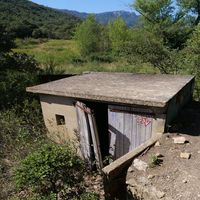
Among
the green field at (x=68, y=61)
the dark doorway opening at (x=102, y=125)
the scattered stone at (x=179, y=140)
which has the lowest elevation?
the green field at (x=68, y=61)

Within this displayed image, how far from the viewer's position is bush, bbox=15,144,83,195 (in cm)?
479

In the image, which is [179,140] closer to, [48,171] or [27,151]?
[48,171]

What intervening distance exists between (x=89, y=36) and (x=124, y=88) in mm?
25255

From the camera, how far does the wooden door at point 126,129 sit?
625 centimetres

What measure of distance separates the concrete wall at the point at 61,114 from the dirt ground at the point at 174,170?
Answer: 248cm

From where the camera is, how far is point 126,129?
258 inches

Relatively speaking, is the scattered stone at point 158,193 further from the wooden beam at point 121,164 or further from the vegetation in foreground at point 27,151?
the vegetation in foreground at point 27,151

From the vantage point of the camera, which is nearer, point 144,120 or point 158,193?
point 158,193

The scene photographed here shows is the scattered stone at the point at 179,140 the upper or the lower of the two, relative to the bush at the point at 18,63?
lower

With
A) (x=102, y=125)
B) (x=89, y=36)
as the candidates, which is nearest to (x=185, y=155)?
(x=102, y=125)

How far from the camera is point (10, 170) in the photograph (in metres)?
6.60

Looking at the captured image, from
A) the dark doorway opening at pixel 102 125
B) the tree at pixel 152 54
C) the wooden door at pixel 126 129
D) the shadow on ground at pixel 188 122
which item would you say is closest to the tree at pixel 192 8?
the tree at pixel 152 54

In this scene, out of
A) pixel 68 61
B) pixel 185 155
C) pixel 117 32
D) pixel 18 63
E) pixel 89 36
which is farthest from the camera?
pixel 89 36

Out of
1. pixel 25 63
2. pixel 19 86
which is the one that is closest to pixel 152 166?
pixel 19 86
